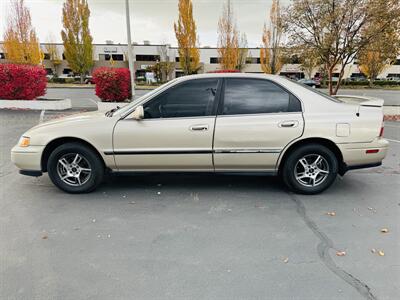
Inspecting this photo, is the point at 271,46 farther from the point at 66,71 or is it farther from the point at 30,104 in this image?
the point at 66,71

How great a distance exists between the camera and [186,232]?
3.13 meters

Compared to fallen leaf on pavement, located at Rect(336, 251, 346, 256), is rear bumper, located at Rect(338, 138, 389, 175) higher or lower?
higher

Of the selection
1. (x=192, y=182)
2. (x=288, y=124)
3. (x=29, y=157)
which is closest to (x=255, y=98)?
(x=288, y=124)

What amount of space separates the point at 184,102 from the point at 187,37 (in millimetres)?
27150

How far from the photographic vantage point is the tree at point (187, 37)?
90.5ft

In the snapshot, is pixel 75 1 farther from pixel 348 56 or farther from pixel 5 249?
pixel 5 249

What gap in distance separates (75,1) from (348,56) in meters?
28.1

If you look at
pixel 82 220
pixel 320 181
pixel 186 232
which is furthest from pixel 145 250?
pixel 320 181

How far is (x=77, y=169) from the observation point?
13.5 feet

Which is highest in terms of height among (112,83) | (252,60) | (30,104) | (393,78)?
(252,60)

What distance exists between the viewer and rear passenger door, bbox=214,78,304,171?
12.7 ft

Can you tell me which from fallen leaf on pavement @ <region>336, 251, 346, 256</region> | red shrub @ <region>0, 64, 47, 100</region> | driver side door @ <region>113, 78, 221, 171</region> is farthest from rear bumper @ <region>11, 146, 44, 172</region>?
red shrub @ <region>0, 64, 47, 100</region>

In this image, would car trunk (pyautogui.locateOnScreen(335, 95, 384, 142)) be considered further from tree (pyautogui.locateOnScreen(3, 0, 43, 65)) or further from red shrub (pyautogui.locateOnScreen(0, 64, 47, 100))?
tree (pyautogui.locateOnScreen(3, 0, 43, 65))

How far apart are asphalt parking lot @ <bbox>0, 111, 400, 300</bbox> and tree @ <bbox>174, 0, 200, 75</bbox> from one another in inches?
1046
